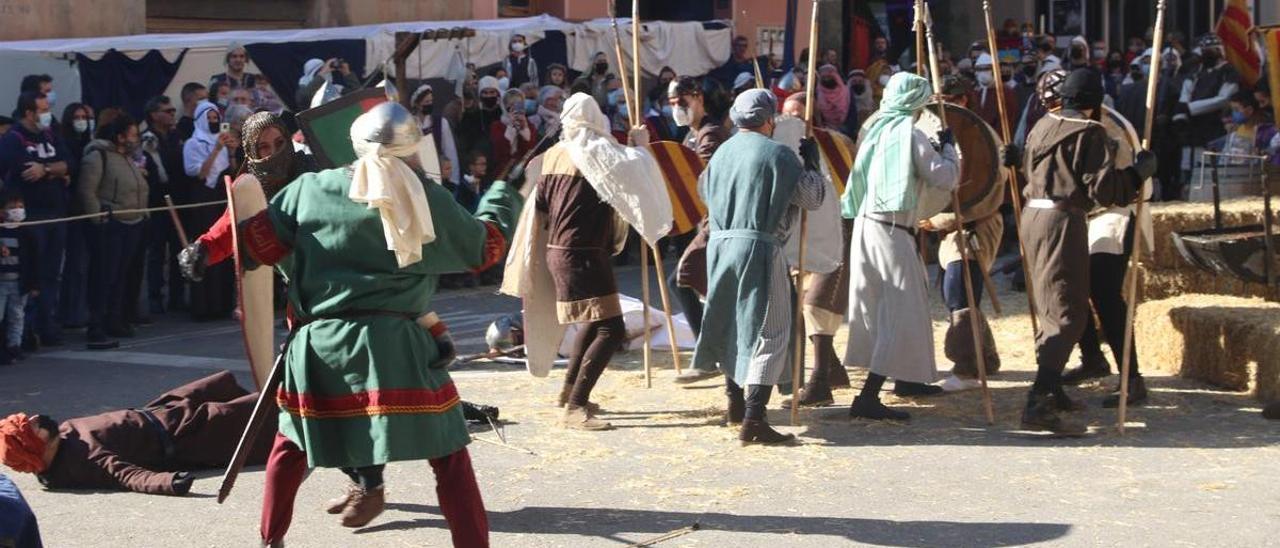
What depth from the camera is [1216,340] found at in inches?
368

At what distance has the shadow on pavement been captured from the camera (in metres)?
6.52

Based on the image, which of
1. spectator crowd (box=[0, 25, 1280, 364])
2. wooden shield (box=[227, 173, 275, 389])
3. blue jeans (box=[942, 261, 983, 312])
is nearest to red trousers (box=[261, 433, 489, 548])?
wooden shield (box=[227, 173, 275, 389])

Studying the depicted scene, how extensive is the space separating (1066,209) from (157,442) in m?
4.08

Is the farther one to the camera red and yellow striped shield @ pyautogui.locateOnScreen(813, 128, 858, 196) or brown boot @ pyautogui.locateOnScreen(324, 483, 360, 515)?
red and yellow striped shield @ pyautogui.locateOnScreen(813, 128, 858, 196)

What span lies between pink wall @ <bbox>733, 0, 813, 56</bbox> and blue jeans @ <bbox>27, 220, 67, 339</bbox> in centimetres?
1445

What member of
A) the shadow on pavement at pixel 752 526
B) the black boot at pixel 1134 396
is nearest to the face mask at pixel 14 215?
the shadow on pavement at pixel 752 526

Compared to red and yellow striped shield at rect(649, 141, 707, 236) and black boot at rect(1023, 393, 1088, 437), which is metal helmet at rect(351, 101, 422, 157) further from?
red and yellow striped shield at rect(649, 141, 707, 236)

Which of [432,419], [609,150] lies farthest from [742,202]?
[432,419]

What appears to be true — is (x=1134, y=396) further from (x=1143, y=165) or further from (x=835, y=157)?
(x=835, y=157)

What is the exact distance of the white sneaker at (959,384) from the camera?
30.8ft

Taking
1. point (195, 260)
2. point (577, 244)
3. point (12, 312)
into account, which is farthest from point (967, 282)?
point (12, 312)

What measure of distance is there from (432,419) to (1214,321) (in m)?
5.04

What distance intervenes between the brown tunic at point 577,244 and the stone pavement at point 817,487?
59cm

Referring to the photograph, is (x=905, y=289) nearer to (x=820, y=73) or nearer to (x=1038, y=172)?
(x=1038, y=172)
